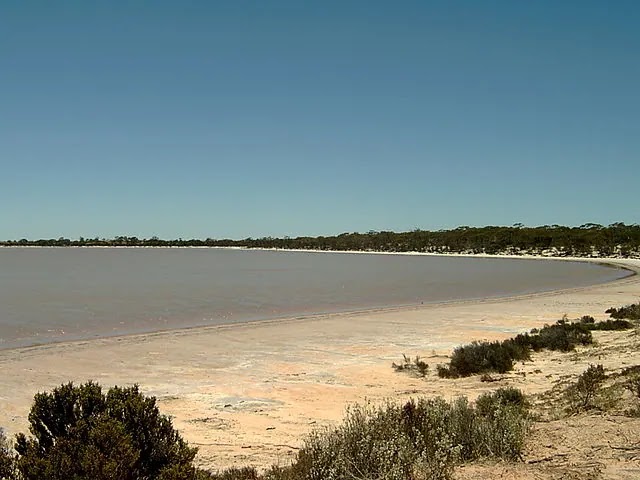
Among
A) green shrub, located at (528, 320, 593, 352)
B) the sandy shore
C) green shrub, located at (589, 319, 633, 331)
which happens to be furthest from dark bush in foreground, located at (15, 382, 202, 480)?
green shrub, located at (589, 319, 633, 331)

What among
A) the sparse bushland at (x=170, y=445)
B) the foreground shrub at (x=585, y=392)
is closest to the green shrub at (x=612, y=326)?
the foreground shrub at (x=585, y=392)

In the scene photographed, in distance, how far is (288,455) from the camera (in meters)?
7.56

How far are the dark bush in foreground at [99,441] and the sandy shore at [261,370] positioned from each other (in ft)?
8.06

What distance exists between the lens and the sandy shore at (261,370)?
9312 millimetres

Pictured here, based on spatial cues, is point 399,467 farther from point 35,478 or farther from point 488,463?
point 35,478

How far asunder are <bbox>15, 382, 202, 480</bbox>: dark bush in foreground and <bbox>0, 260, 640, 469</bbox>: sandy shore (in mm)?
2458

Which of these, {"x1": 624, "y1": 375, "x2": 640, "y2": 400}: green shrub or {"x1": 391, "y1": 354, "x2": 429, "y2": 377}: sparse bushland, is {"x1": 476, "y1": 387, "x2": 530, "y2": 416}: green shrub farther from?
{"x1": 391, "y1": 354, "x2": 429, "y2": 377}: sparse bushland

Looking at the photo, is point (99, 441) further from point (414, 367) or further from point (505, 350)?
point (505, 350)

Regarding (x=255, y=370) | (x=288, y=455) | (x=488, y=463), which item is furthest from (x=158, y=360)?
(x=488, y=463)

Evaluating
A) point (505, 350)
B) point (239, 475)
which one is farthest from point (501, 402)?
point (505, 350)

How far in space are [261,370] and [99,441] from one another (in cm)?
961

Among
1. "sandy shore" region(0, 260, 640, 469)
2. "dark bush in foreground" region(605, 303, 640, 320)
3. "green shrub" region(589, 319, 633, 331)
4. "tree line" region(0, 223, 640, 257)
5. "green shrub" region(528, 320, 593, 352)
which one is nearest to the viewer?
"sandy shore" region(0, 260, 640, 469)

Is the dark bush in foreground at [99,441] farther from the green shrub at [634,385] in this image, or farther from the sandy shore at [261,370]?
the green shrub at [634,385]

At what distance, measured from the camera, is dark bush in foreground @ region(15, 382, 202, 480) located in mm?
4438
